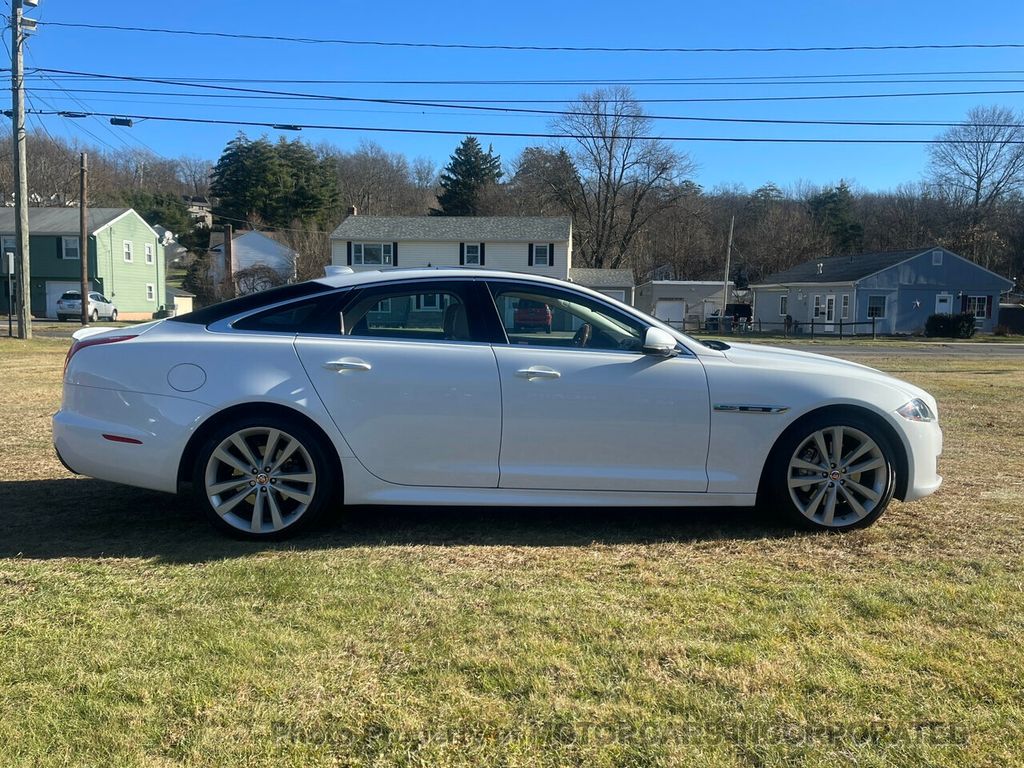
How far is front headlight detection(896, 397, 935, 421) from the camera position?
173 inches

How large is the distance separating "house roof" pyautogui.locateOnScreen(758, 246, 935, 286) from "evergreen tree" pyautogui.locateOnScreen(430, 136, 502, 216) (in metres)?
31.5

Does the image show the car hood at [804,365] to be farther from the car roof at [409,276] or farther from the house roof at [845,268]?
the house roof at [845,268]

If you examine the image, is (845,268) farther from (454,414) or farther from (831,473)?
(454,414)

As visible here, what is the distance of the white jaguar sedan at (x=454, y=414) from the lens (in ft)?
13.5

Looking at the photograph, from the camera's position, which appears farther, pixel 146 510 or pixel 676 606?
pixel 146 510

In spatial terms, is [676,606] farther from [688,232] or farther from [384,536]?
[688,232]

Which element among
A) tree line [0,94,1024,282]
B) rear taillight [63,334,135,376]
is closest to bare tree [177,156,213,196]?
tree line [0,94,1024,282]

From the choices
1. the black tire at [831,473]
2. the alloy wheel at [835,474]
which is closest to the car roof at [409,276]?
the black tire at [831,473]

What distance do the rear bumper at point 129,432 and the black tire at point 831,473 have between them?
328cm

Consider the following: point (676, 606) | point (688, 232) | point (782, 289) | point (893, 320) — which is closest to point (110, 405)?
point (676, 606)

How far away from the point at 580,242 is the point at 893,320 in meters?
30.0

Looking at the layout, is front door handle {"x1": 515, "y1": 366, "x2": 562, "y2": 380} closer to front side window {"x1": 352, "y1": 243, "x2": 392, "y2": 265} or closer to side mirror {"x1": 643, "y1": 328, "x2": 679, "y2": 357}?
side mirror {"x1": 643, "y1": 328, "x2": 679, "y2": 357}

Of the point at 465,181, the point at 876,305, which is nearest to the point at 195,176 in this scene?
the point at 465,181

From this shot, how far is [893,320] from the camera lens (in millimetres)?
41812
